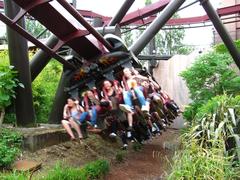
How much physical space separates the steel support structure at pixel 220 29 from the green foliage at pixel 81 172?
222 inches

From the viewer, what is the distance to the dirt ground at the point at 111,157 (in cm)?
793

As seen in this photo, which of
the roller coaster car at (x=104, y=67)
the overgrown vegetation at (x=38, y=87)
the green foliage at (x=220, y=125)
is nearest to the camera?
the green foliage at (x=220, y=125)

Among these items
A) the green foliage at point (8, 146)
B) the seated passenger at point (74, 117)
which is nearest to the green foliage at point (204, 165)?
the seated passenger at point (74, 117)

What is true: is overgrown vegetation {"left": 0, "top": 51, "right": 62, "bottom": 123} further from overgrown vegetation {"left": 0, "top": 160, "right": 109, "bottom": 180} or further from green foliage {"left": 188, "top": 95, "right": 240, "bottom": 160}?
green foliage {"left": 188, "top": 95, "right": 240, "bottom": 160}

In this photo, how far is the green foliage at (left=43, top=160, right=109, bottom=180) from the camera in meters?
6.42

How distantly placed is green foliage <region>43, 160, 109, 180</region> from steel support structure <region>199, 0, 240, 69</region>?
563 centimetres

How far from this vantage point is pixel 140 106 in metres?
7.07

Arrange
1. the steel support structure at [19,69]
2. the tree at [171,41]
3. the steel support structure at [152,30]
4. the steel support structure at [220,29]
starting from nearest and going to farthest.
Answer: the steel support structure at [19,69], the steel support structure at [152,30], the steel support structure at [220,29], the tree at [171,41]

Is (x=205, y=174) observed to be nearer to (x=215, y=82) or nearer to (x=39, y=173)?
(x=39, y=173)

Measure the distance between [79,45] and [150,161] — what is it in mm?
3202

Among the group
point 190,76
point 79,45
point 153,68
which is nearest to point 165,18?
point 190,76

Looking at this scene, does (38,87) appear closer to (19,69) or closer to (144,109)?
(19,69)

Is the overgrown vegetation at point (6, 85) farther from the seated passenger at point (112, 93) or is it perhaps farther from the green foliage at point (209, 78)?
the green foliage at point (209, 78)

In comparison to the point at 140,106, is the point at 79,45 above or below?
above
